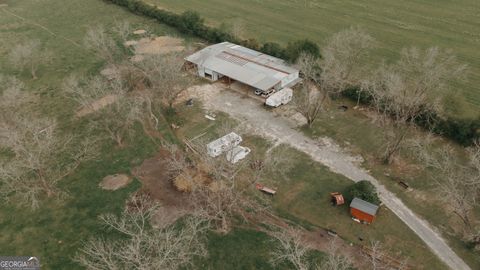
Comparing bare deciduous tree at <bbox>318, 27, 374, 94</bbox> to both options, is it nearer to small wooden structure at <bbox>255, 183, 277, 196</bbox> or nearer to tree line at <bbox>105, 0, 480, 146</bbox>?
tree line at <bbox>105, 0, 480, 146</bbox>

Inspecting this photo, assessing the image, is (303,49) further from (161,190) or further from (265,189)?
(161,190)

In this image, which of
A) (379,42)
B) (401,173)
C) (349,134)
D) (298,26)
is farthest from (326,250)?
(298,26)

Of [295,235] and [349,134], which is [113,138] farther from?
[349,134]

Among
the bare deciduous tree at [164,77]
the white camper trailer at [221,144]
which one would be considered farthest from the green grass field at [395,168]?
the bare deciduous tree at [164,77]

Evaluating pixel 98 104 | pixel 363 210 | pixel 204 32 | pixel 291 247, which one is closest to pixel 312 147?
pixel 363 210

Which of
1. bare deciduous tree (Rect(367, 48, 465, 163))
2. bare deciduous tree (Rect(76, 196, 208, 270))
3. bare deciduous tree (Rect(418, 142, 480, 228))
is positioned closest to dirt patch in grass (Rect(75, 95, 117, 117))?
bare deciduous tree (Rect(76, 196, 208, 270))

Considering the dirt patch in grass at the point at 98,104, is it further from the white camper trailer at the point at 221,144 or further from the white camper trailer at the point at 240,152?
the white camper trailer at the point at 240,152
